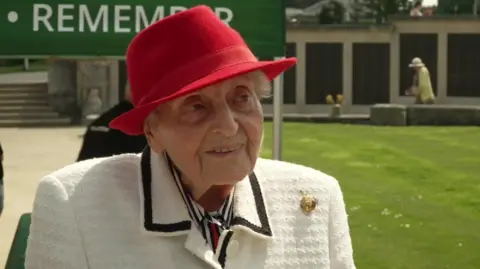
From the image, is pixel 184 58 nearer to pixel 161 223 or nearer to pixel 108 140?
pixel 161 223

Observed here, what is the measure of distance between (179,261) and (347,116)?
26.5 m

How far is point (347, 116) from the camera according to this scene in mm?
28391

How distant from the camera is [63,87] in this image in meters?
26.6

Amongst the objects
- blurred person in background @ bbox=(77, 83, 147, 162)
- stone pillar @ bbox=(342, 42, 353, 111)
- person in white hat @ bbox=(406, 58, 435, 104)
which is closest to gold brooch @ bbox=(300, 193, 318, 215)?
blurred person in background @ bbox=(77, 83, 147, 162)

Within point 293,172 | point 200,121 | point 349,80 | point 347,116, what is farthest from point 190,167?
point 349,80

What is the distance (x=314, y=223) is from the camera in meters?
2.22

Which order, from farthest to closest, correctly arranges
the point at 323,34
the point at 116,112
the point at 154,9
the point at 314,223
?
the point at 323,34, the point at 116,112, the point at 154,9, the point at 314,223

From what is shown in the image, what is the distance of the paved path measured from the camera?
1065 centimetres

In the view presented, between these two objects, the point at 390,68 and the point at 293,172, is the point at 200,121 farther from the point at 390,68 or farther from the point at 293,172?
the point at 390,68

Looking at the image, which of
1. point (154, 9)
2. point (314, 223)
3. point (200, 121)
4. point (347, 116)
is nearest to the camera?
point (200, 121)

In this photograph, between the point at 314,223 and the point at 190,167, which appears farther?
the point at 314,223

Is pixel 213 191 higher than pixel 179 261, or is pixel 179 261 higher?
pixel 213 191

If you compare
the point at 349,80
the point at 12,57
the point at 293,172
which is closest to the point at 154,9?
the point at 12,57

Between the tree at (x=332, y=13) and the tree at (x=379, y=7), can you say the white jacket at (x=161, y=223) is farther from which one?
the tree at (x=379, y=7)
